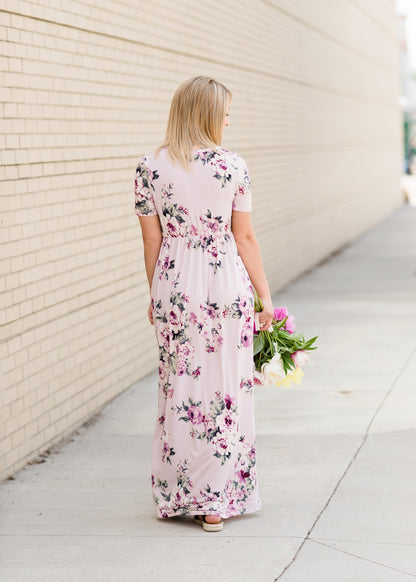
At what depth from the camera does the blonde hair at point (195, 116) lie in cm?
457

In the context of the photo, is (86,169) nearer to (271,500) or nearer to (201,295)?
(201,295)

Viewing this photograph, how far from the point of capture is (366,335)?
388 inches

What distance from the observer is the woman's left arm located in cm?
479

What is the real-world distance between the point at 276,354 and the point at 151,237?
766 millimetres

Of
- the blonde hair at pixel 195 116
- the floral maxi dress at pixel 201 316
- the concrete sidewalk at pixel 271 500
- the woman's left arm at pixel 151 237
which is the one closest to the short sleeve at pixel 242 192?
the floral maxi dress at pixel 201 316

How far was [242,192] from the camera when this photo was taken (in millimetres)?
4688

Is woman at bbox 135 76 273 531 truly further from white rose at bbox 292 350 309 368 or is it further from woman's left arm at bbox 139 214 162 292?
white rose at bbox 292 350 309 368

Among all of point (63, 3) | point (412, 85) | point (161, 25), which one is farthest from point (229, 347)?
point (412, 85)

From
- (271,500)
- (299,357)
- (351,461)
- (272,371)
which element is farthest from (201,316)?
(351,461)

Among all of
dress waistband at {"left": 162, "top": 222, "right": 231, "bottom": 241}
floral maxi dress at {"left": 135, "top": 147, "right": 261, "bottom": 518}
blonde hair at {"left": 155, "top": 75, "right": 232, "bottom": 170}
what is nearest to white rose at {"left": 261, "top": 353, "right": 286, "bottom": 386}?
floral maxi dress at {"left": 135, "top": 147, "right": 261, "bottom": 518}

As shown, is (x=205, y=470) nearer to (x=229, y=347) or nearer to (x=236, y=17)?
(x=229, y=347)

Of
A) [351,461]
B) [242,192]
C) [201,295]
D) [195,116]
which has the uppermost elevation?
[195,116]

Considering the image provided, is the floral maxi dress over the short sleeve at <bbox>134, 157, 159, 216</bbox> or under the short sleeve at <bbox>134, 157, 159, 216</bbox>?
under

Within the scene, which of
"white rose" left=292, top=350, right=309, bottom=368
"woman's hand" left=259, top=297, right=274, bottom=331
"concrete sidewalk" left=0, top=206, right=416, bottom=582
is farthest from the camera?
"white rose" left=292, top=350, right=309, bottom=368
